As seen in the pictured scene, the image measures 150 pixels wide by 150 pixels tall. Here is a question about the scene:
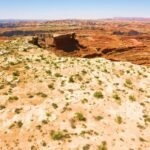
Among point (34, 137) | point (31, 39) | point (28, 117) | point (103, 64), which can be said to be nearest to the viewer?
point (34, 137)

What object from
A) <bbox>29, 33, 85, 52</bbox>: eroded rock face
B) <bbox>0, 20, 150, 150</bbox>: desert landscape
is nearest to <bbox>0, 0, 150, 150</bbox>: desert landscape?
<bbox>0, 20, 150, 150</bbox>: desert landscape

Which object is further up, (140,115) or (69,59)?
(69,59)

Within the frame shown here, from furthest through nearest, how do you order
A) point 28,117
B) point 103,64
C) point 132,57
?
point 132,57 → point 103,64 → point 28,117

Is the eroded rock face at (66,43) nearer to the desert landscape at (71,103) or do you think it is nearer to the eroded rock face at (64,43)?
the eroded rock face at (64,43)

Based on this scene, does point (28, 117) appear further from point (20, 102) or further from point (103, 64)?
point (103, 64)

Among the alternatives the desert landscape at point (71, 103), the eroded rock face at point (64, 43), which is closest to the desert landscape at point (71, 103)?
the desert landscape at point (71, 103)

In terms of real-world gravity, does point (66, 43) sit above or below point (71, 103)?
above

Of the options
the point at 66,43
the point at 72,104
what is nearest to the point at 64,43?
the point at 66,43

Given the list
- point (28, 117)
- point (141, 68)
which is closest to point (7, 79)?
point (28, 117)

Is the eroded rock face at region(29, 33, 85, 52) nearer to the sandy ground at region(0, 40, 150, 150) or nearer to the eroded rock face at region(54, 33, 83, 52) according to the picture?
the eroded rock face at region(54, 33, 83, 52)

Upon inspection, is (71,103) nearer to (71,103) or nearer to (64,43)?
(71,103)

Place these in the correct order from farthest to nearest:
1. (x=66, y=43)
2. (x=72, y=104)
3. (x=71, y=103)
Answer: (x=66, y=43) → (x=71, y=103) → (x=72, y=104)
